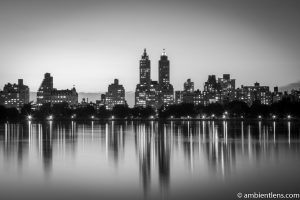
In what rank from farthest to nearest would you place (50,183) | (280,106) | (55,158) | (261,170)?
1. (280,106)
2. (55,158)
3. (261,170)
4. (50,183)

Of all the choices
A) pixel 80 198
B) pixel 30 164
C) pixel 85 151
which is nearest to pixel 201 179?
pixel 80 198

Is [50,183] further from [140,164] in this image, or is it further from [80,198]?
[140,164]

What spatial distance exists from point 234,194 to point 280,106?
169983 mm

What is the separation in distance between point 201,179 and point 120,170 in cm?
597

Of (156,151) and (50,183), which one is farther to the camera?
(156,151)

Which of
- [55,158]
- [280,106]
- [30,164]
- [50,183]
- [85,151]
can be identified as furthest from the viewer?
[280,106]

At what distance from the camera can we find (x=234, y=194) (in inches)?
821

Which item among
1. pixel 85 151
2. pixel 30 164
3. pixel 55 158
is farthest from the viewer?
pixel 85 151

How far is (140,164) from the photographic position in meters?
31.6

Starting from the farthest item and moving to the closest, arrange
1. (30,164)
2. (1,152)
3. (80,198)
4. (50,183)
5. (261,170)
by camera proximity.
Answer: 1. (1,152)
2. (30,164)
3. (261,170)
4. (50,183)
5. (80,198)

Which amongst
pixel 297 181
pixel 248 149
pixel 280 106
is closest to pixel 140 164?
pixel 297 181

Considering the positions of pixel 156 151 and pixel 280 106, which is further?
pixel 280 106

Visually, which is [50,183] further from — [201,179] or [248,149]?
[248,149]

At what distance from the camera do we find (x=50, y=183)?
24.3m
